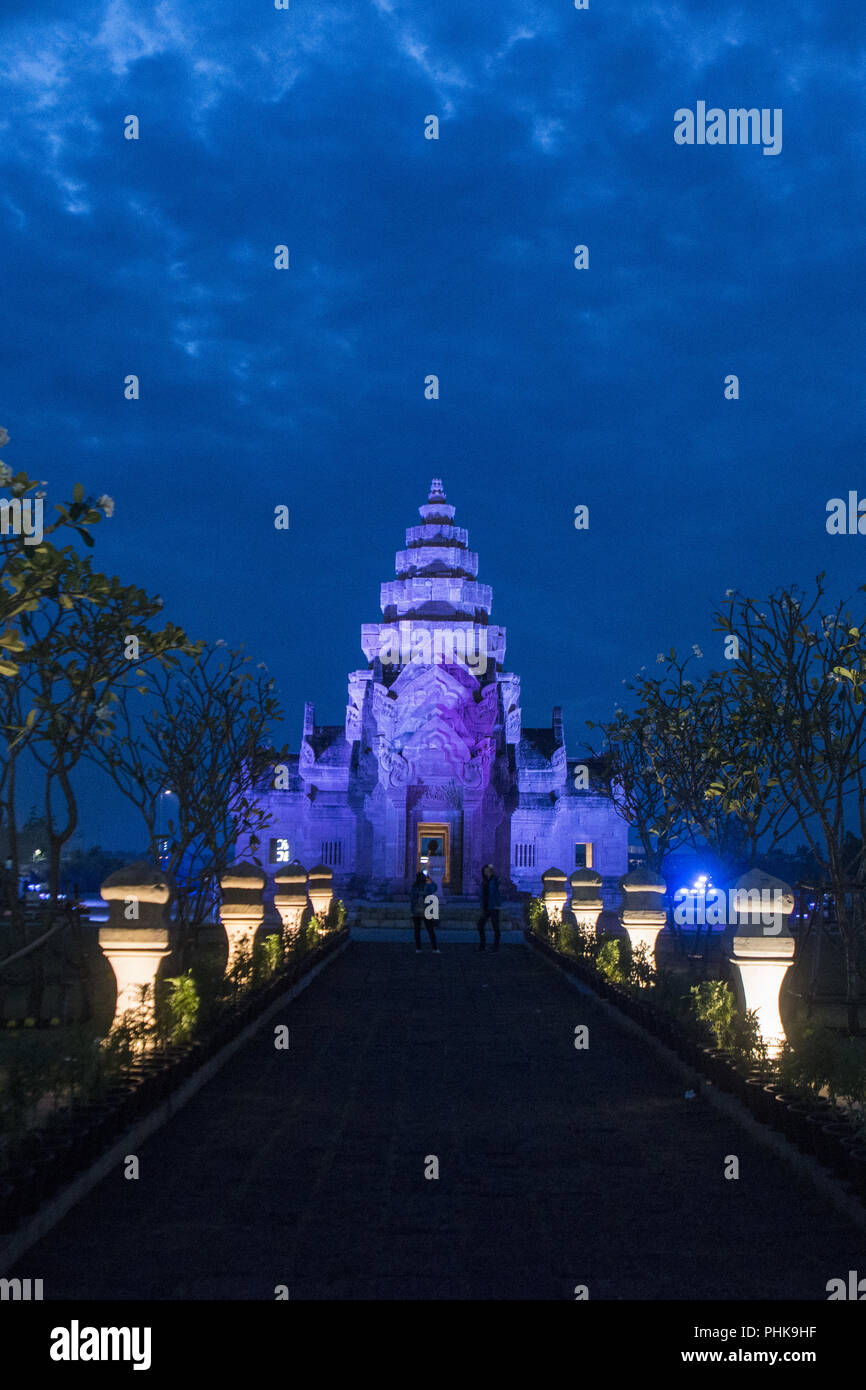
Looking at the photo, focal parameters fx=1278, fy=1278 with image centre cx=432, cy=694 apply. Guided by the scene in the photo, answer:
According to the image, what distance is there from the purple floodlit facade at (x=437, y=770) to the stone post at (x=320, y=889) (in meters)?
14.1

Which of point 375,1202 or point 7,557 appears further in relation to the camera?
point 375,1202

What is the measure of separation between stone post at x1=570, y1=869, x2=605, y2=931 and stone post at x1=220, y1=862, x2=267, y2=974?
8.58 m

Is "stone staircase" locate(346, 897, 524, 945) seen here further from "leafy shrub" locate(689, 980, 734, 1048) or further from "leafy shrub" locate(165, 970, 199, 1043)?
"leafy shrub" locate(165, 970, 199, 1043)

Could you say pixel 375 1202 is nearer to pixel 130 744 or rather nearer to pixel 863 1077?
pixel 863 1077

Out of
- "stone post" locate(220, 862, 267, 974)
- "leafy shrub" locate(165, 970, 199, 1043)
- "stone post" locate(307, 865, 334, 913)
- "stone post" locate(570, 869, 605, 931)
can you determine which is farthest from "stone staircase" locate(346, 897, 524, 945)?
"leafy shrub" locate(165, 970, 199, 1043)

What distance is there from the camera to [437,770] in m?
47.3

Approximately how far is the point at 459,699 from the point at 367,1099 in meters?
37.5

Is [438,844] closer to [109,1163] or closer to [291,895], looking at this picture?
[291,895]

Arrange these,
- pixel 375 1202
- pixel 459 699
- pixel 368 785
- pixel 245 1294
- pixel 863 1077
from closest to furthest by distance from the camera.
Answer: pixel 245 1294 → pixel 375 1202 → pixel 863 1077 → pixel 459 699 → pixel 368 785

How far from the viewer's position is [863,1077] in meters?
8.12

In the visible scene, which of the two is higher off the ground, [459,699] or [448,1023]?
[459,699]

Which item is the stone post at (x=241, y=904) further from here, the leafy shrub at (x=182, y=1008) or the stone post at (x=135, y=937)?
the stone post at (x=135, y=937)
